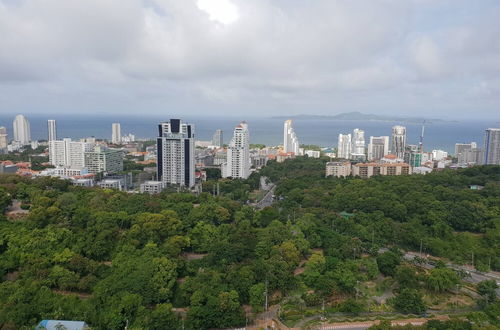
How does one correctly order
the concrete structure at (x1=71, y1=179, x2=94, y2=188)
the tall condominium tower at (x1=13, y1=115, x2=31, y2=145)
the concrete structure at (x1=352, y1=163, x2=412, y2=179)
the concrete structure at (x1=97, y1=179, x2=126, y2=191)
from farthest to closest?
the tall condominium tower at (x1=13, y1=115, x2=31, y2=145), the concrete structure at (x1=352, y1=163, x2=412, y2=179), the concrete structure at (x1=97, y1=179, x2=126, y2=191), the concrete structure at (x1=71, y1=179, x2=94, y2=188)

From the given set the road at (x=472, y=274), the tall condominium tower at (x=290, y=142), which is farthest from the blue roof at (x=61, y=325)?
the tall condominium tower at (x=290, y=142)

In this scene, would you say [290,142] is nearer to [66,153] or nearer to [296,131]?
[66,153]

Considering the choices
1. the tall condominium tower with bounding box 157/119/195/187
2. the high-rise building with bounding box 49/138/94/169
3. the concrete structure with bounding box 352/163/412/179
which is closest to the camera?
the tall condominium tower with bounding box 157/119/195/187

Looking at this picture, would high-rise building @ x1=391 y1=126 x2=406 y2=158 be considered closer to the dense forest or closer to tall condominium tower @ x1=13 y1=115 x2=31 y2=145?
the dense forest

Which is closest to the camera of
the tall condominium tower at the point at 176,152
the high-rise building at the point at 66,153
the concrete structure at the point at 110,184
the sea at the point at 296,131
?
the concrete structure at the point at 110,184

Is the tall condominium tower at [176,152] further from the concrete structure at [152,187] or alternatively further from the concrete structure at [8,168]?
the concrete structure at [8,168]

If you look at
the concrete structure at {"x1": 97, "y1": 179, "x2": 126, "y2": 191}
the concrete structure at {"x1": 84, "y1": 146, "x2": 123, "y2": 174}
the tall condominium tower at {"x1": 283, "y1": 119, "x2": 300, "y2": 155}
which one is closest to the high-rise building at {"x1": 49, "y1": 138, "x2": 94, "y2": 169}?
the concrete structure at {"x1": 84, "y1": 146, "x2": 123, "y2": 174}

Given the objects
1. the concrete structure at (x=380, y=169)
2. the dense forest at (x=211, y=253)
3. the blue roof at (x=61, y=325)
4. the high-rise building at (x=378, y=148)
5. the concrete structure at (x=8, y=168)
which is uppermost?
Answer: the high-rise building at (x=378, y=148)
